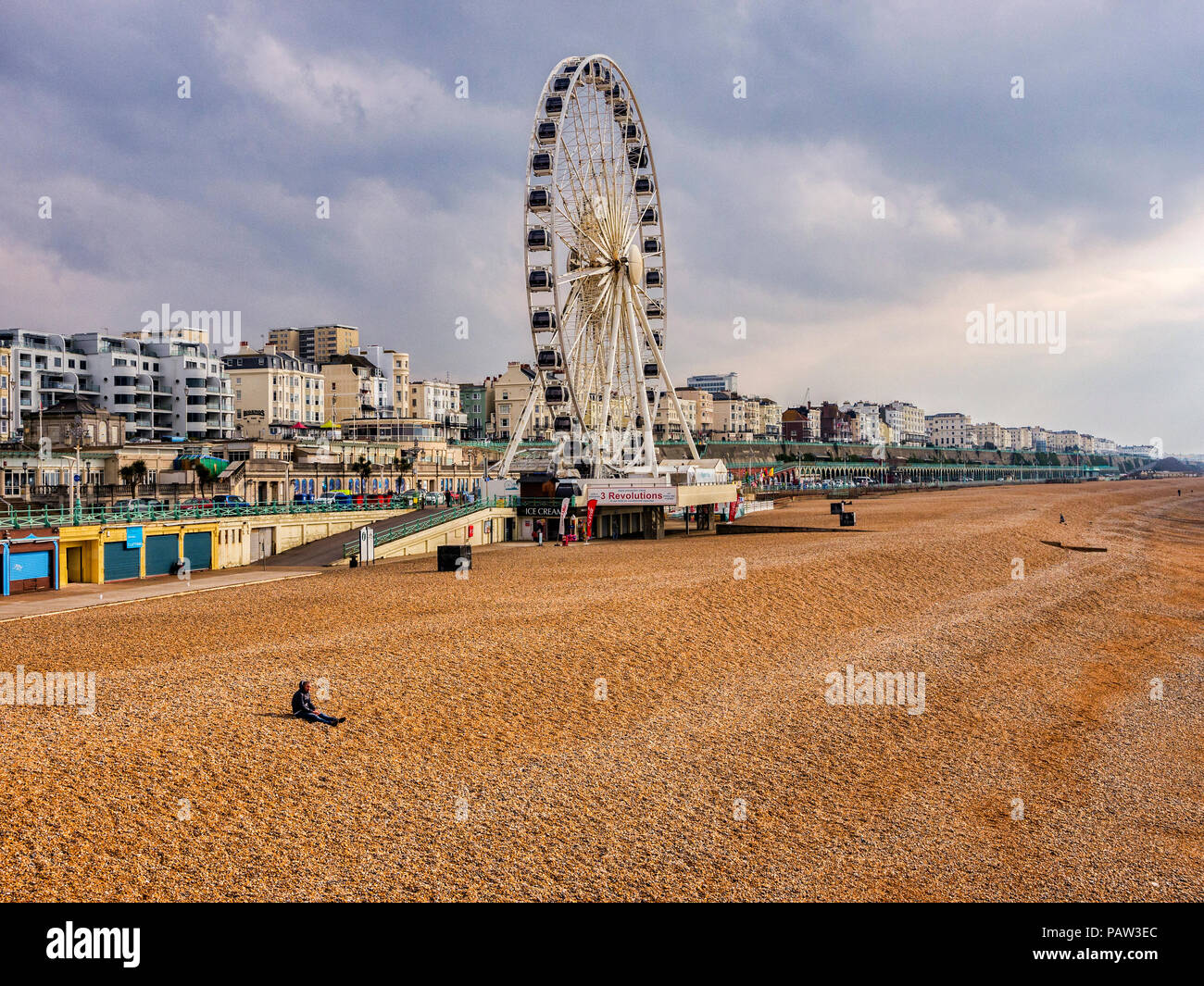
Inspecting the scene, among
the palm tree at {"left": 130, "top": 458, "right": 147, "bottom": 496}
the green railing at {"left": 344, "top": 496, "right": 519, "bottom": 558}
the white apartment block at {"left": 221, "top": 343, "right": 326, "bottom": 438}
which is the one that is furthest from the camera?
the white apartment block at {"left": 221, "top": 343, "right": 326, "bottom": 438}

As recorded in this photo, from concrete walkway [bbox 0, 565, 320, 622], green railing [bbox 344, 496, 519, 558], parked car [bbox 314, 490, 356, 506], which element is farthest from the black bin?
parked car [bbox 314, 490, 356, 506]

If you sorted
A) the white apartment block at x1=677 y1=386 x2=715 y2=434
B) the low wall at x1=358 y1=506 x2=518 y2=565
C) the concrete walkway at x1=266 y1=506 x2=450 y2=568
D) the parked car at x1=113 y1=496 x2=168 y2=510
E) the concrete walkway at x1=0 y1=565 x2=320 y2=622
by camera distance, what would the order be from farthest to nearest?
the white apartment block at x1=677 y1=386 x2=715 y2=434
the low wall at x1=358 y1=506 x2=518 y2=565
the concrete walkway at x1=266 y1=506 x2=450 y2=568
the parked car at x1=113 y1=496 x2=168 y2=510
the concrete walkway at x1=0 y1=565 x2=320 y2=622

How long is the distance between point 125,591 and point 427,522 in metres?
16.7

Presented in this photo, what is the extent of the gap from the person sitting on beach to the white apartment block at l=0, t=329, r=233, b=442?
251 ft

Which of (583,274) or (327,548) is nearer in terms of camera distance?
(327,548)

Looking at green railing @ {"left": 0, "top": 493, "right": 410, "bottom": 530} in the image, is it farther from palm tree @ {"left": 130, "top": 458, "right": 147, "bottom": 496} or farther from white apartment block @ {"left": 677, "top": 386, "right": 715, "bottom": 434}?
white apartment block @ {"left": 677, "top": 386, "right": 715, "bottom": 434}

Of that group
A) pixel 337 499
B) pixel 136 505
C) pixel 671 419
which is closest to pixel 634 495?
pixel 337 499

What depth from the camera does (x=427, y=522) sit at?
1812 inches

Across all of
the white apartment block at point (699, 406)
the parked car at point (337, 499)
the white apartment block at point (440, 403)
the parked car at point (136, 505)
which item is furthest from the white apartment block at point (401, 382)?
the parked car at point (136, 505)

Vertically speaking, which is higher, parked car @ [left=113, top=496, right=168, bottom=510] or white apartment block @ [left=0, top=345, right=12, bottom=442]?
white apartment block @ [left=0, top=345, right=12, bottom=442]

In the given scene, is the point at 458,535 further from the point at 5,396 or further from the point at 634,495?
the point at 5,396

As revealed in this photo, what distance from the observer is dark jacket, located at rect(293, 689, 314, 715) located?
1650cm
